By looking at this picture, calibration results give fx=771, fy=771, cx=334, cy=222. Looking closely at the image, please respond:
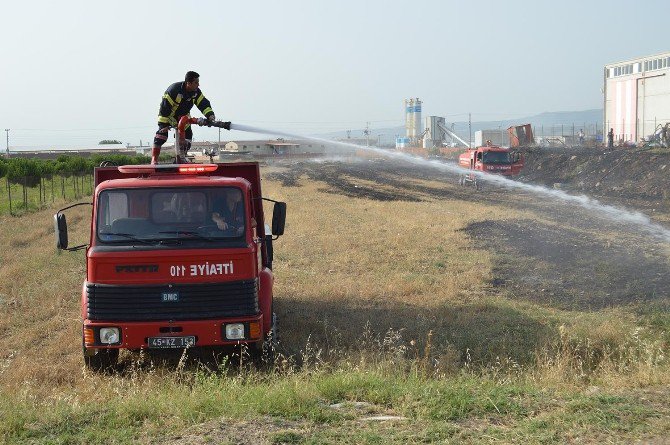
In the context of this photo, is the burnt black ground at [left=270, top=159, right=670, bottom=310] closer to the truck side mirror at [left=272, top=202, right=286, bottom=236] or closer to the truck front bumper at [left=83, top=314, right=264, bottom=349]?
the truck side mirror at [left=272, top=202, right=286, bottom=236]

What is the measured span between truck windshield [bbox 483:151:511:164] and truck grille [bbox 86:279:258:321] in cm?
3375

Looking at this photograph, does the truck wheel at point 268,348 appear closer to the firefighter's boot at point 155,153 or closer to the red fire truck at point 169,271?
the red fire truck at point 169,271

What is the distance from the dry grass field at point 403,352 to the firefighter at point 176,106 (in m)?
2.91

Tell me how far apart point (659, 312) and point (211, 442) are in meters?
7.85

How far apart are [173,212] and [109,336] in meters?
1.53

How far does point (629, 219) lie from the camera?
2405 cm

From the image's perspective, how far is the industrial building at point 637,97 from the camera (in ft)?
214

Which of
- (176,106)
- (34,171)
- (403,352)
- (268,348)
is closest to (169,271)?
(268,348)

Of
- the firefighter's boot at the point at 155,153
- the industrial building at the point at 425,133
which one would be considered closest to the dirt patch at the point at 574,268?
the firefighter's boot at the point at 155,153

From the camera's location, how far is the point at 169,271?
827cm

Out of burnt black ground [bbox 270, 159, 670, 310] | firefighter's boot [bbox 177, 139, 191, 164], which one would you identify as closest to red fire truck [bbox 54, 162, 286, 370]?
firefighter's boot [bbox 177, 139, 191, 164]

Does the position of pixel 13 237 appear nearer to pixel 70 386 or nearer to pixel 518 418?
pixel 70 386

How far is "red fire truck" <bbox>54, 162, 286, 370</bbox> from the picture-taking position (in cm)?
827

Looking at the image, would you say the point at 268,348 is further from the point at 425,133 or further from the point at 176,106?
the point at 425,133
